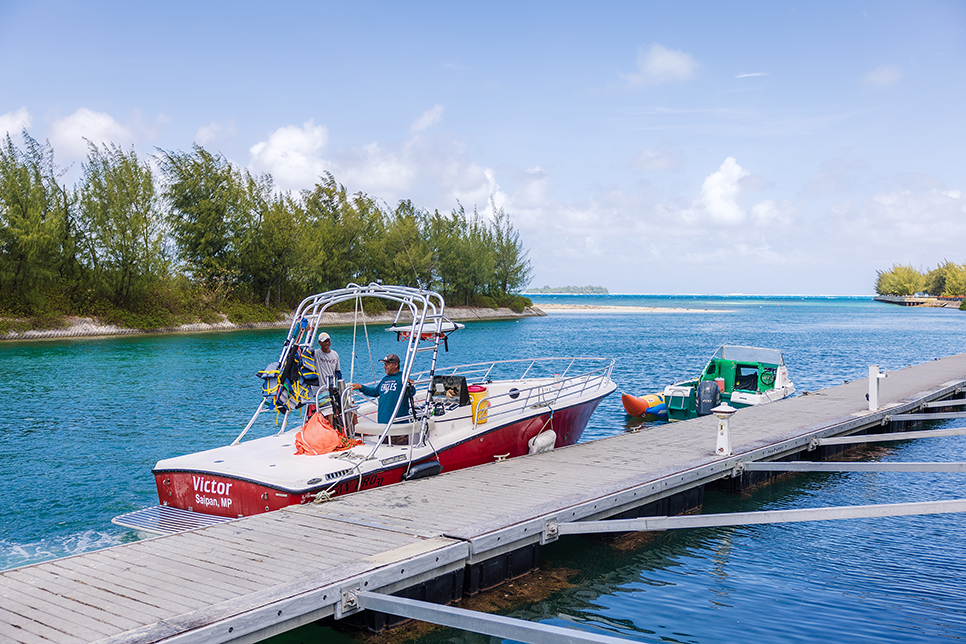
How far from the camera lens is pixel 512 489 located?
931cm

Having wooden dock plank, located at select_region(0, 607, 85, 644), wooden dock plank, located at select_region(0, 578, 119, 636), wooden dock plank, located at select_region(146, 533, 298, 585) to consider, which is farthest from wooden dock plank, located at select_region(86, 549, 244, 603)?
wooden dock plank, located at select_region(0, 607, 85, 644)

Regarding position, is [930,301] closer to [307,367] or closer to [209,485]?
[307,367]

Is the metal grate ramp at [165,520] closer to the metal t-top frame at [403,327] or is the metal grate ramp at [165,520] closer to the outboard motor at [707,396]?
the metal t-top frame at [403,327]

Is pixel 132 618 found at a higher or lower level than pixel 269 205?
lower

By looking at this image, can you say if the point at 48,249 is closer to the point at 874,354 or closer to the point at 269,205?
the point at 269,205

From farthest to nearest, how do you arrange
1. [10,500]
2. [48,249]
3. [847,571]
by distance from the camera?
[48,249]
[10,500]
[847,571]

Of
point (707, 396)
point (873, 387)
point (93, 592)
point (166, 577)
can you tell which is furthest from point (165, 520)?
point (873, 387)

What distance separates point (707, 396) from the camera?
18.2m

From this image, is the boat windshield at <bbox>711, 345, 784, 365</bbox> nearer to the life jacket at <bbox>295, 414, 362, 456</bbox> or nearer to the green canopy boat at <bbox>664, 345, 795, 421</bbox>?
the green canopy boat at <bbox>664, 345, 795, 421</bbox>

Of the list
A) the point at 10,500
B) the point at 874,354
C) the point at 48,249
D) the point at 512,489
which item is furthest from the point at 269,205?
the point at 512,489

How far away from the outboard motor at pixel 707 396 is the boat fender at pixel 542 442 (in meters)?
7.12

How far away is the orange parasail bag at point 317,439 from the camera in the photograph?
9750mm

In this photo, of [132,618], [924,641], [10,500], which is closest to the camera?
[132,618]

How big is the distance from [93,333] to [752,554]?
53.7 meters
